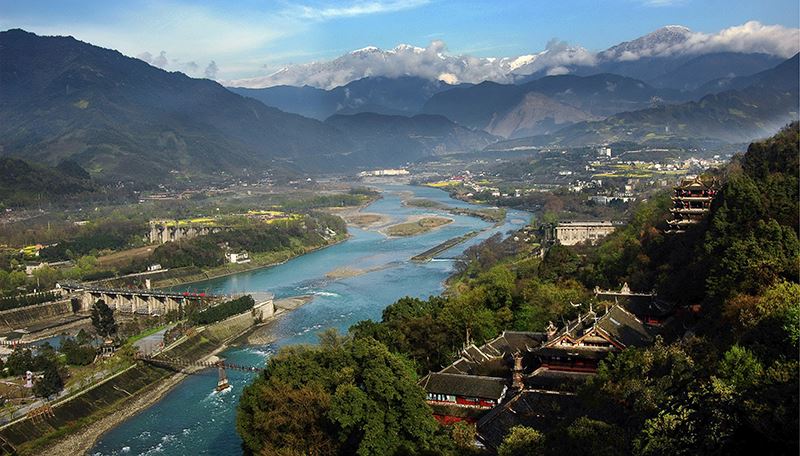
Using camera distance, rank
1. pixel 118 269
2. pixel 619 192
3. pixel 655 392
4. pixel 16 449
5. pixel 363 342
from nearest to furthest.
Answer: pixel 655 392 → pixel 363 342 → pixel 16 449 → pixel 118 269 → pixel 619 192

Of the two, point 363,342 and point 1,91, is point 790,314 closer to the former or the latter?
point 363,342

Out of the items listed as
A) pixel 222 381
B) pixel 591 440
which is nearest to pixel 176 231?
pixel 222 381

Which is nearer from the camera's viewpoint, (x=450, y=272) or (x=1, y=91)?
(x=450, y=272)

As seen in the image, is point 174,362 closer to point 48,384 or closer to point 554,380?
point 48,384

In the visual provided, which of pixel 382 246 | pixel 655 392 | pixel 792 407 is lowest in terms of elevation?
pixel 382 246

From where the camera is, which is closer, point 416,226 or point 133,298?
point 133,298

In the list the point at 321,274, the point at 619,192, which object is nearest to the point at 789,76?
the point at 619,192

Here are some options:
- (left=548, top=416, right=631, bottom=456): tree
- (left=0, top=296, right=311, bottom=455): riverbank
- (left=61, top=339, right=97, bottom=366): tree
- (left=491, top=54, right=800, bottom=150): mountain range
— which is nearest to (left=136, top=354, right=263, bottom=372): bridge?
(left=0, top=296, right=311, bottom=455): riverbank
